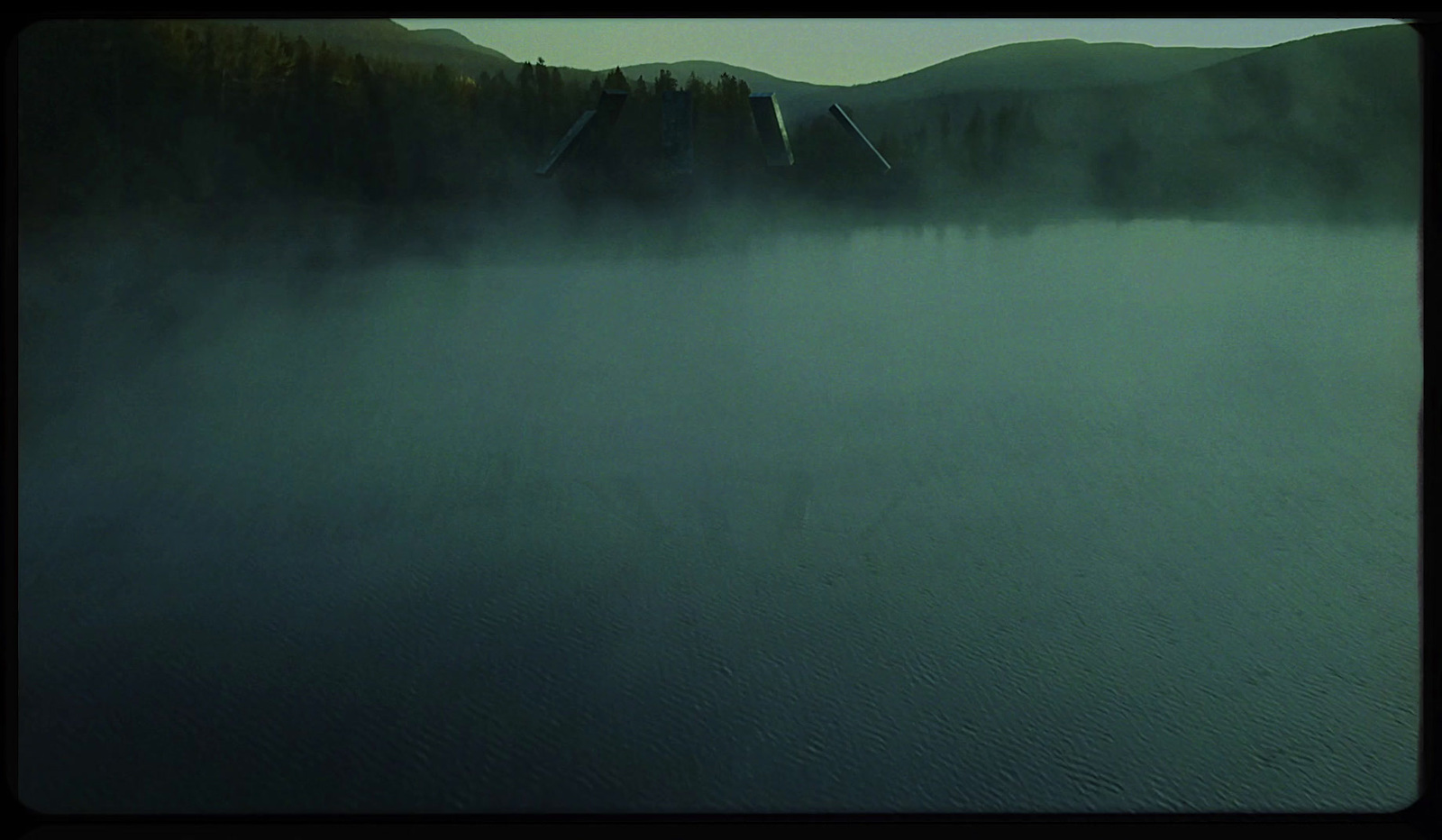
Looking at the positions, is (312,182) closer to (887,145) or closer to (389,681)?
(887,145)

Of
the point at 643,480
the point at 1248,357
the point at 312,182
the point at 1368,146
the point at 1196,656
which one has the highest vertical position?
the point at 1368,146

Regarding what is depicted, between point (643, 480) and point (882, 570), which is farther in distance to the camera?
point (643, 480)

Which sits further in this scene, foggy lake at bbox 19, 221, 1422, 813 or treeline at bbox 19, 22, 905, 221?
treeline at bbox 19, 22, 905, 221

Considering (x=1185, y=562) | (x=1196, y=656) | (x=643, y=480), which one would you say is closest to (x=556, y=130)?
(x=643, y=480)

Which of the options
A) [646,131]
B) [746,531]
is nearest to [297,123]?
[646,131]

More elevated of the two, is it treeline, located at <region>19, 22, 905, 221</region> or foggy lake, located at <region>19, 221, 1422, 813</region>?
treeline, located at <region>19, 22, 905, 221</region>
